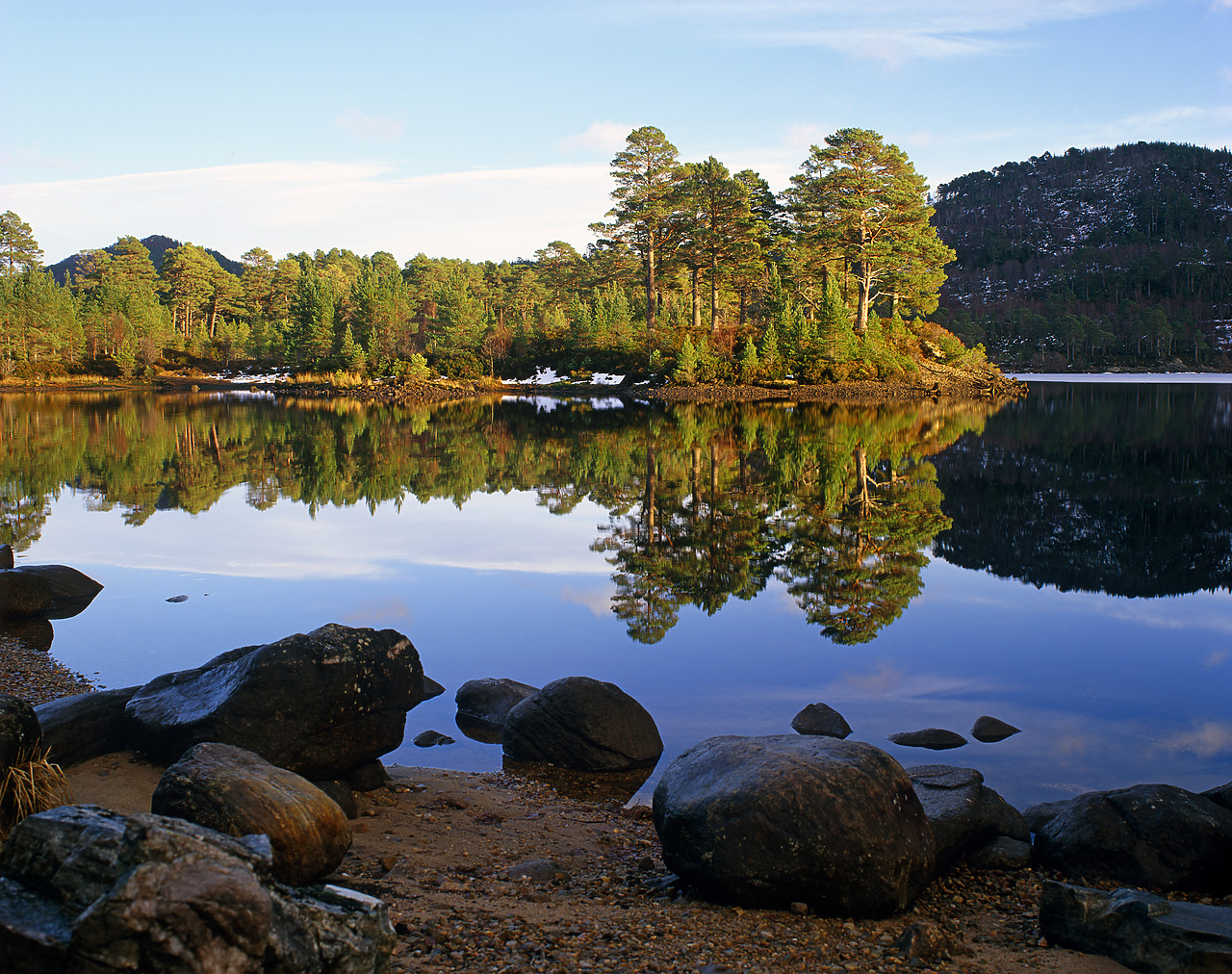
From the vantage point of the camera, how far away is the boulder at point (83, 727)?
5.27m

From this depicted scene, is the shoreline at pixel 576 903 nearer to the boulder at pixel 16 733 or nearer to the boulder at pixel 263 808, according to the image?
the boulder at pixel 263 808

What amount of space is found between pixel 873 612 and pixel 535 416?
27.9 meters

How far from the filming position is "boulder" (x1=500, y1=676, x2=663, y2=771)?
6.29 metres

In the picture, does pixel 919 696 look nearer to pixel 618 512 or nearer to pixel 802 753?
pixel 802 753

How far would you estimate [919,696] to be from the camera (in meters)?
7.52

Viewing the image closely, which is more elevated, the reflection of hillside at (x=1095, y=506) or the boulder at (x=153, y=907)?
the boulder at (x=153, y=907)

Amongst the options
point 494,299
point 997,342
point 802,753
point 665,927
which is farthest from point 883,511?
point 997,342

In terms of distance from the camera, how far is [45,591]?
984cm

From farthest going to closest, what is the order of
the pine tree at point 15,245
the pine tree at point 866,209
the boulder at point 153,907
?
the pine tree at point 15,245 < the pine tree at point 866,209 < the boulder at point 153,907

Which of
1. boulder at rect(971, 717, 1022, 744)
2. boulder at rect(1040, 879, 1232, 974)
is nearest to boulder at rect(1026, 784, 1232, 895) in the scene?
boulder at rect(1040, 879, 1232, 974)

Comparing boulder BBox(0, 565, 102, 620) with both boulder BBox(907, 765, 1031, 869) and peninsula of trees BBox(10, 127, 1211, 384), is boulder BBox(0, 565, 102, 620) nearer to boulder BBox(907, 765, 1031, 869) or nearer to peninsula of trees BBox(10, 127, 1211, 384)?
boulder BBox(907, 765, 1031, 869)

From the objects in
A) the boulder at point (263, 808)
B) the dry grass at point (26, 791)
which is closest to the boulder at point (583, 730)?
the boulder at point (263, 808)

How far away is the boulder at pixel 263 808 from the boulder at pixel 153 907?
1.05 m

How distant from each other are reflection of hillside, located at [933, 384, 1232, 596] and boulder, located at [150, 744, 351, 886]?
9.74 metres
